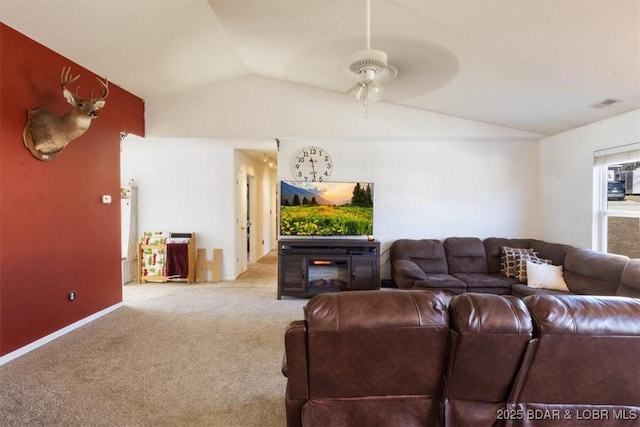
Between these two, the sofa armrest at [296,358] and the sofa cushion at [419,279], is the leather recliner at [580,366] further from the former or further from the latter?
the sofa cushion at [419,279]

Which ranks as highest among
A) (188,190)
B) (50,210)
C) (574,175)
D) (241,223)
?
(574,175)

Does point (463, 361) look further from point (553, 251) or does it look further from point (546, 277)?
point (553, 251)

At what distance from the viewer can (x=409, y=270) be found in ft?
13.5

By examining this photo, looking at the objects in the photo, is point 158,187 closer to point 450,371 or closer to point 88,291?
point 88,291

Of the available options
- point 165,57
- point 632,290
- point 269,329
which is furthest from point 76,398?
point 632,290

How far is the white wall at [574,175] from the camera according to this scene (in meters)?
3.55

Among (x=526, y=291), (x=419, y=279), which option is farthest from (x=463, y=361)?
(x=526, y=291)

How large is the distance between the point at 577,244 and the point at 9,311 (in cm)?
626

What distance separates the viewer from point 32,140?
2.92 m

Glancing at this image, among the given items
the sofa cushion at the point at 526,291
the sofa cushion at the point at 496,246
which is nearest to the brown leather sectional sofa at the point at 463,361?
the sofa cushion at the point at 526,291

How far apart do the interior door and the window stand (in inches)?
208

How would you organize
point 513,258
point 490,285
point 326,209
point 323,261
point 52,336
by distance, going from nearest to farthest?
point 52,336, point 490,285, point 513,258, point 323,261, point 326,209

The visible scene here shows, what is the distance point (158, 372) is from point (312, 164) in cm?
344

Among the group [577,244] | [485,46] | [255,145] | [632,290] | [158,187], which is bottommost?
[632,290]
